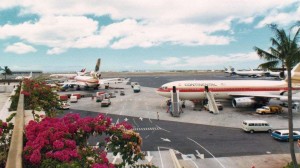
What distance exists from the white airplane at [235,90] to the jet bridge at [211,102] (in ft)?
3.63

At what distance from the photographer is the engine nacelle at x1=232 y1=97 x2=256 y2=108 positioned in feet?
215

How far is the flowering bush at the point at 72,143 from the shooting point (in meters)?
12.4

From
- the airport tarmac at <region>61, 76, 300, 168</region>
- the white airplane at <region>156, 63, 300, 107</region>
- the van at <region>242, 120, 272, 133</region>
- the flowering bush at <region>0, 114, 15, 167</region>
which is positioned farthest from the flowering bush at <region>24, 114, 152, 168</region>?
the white airplane at <region>156, 63, 300, 107</region>

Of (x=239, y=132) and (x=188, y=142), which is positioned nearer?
(x=188, y=142)

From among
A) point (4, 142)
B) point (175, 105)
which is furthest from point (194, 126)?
point (4, 142)

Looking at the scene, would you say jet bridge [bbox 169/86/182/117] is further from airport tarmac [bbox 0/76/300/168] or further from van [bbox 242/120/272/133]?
van [bbox 242/120/272/133]

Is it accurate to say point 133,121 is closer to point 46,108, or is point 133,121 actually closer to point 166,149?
point 166,149

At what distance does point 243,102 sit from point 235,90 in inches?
162

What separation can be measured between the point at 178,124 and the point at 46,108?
28.9m

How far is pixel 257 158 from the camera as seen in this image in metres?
34.7

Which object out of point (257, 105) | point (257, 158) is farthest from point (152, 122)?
point (257, 105)

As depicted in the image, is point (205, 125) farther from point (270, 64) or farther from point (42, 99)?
point (42, 99)

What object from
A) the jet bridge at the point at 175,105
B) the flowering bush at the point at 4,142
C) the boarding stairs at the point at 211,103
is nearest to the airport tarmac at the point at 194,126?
the jet bridge at the point at 175,105

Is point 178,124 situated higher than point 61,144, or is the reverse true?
point 61,144
